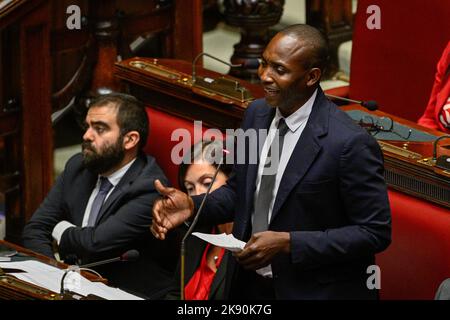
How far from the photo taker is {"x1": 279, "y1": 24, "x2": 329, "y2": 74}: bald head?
7.51ft

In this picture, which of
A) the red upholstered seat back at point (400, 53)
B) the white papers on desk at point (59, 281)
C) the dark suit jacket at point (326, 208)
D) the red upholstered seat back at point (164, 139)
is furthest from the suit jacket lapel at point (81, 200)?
the red upholstered seat back at point (400, 53)

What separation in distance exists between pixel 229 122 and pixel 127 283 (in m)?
0.55

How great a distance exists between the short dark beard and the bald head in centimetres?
95

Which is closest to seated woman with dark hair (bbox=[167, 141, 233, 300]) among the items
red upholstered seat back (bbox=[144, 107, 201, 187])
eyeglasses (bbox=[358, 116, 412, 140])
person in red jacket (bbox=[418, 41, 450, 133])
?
red upholstered seat back (bbox=[144, 107, 201, 187])

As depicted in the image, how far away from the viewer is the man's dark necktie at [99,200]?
10.3ft

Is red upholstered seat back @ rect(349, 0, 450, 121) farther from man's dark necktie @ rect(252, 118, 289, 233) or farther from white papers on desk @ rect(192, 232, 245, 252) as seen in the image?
white papers on desk @ rect(192, 232, 245, 252)

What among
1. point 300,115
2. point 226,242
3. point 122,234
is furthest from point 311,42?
point 122,234

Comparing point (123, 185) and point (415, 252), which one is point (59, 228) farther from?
point (415, 252)

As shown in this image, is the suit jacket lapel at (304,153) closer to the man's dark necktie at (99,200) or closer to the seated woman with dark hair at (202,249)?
the seated woman with dark hair at (202,249)

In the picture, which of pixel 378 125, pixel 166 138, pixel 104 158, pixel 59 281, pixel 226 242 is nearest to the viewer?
pixel 226 242

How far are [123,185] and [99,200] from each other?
88 mm

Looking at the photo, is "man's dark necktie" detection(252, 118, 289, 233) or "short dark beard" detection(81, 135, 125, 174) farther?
"short dark beard" detection(81, 135, 125, 174)

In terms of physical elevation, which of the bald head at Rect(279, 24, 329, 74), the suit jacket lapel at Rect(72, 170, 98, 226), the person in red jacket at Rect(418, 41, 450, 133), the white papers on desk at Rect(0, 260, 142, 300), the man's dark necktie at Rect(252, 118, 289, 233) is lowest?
the suit jacket lapel at Rect(72, 170, 98, 226)

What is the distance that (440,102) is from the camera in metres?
3.33
